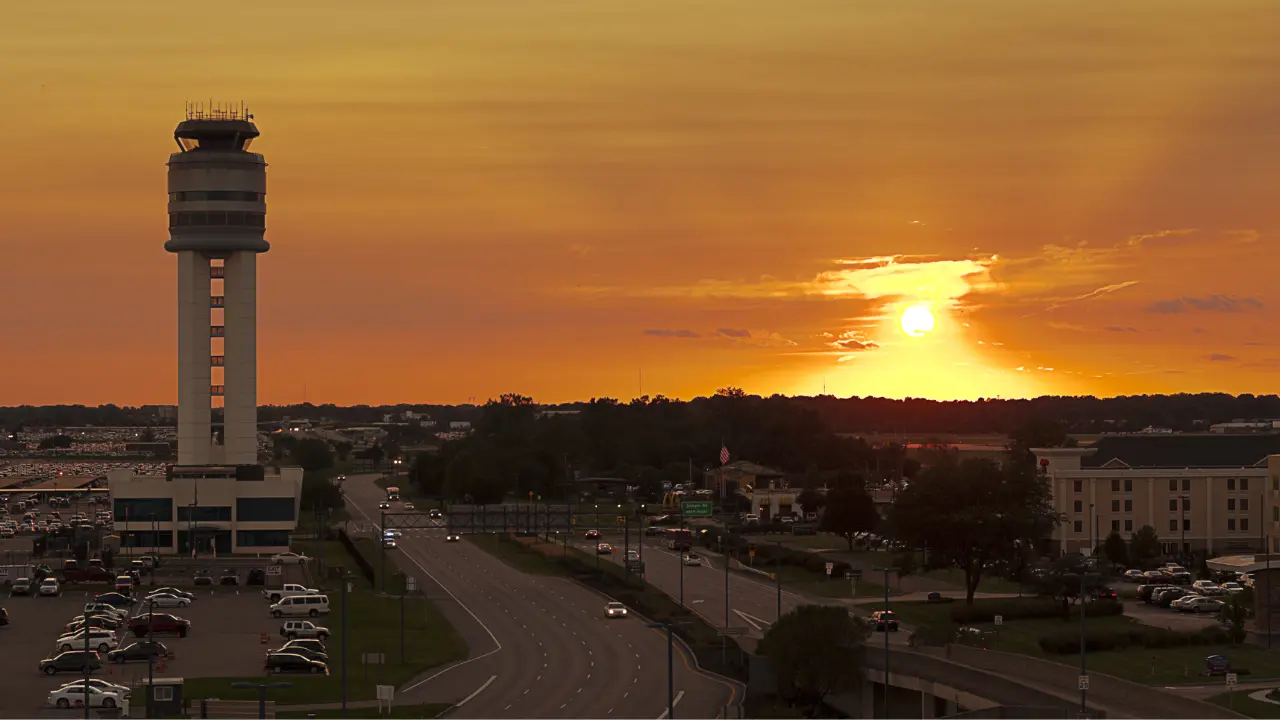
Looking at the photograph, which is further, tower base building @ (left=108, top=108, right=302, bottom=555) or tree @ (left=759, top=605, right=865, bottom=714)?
tower base building @ (left=108, top=108, right=302, bottom=555)

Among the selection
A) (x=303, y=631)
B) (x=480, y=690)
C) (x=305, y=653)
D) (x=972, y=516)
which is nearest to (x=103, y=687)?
(x=305, y=653)

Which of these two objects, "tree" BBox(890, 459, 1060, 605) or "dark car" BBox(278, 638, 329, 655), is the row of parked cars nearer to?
"dark car" BBox(278, 638, 329, 655)

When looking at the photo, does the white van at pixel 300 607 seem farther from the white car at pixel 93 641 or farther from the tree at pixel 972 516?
the tree at pixel 972 516

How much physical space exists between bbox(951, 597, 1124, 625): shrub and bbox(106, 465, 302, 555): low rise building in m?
73.1

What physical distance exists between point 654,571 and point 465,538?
154 ft

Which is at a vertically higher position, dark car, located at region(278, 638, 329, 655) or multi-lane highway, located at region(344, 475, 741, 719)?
dark car, located at region(278, 638, 329, 655)

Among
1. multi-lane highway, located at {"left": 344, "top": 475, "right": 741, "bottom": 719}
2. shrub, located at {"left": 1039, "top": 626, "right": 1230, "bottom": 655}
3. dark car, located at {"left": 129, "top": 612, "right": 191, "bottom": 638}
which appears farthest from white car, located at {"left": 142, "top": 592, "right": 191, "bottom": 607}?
shrub, located at {"left": 1039, "top": 626, "right": 1230, "bottom": 655}

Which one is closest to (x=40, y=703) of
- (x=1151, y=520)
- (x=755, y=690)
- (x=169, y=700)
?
(x=169, y=700)

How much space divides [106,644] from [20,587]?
1565 inches

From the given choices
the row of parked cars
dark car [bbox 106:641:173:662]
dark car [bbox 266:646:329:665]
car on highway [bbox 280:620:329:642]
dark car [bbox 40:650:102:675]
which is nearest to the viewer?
the row of parked cars

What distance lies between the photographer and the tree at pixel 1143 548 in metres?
150

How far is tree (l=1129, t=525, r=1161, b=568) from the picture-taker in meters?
150

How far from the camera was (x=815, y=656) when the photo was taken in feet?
270

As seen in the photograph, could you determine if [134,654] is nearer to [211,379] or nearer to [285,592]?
[285,592]
